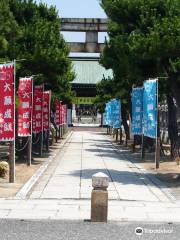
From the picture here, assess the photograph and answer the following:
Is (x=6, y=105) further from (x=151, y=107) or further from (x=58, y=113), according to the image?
(x=58, y=113)

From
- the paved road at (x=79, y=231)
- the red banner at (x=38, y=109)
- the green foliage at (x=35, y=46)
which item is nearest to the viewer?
the paved road at (x=79, y=231)

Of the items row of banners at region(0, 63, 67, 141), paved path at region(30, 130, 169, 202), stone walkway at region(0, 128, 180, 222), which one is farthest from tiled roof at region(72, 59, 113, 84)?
stone walkway at region(0, 128, 180, 222)

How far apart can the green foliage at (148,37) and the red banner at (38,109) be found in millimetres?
7591

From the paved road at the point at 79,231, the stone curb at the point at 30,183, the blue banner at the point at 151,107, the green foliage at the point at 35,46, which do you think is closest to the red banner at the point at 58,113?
the green foliage at the point at 35,46

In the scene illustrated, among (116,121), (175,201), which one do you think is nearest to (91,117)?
(116,121)

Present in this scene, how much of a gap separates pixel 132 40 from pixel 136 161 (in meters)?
9.50

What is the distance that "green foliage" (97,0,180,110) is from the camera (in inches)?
637

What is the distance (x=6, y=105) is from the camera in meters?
16.8

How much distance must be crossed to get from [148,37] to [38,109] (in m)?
10.4

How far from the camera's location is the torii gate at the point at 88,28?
41312 millimetres

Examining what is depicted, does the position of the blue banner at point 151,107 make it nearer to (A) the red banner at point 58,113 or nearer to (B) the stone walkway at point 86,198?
(B) the stone walkway at point 86,198

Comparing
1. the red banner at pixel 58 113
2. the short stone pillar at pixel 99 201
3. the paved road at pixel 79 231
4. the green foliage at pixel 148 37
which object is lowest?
the paved road at pixel 79 231

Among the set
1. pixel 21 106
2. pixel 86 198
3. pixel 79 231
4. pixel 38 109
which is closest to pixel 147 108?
pixel 21 106

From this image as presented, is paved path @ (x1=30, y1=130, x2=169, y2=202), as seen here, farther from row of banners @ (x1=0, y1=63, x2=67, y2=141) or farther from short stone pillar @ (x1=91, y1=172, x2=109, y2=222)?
short stone pillar @ (x1=91, y1=172, x2=109, y2=222)
